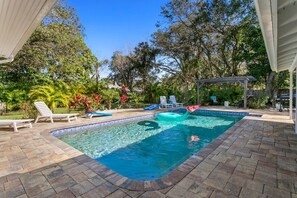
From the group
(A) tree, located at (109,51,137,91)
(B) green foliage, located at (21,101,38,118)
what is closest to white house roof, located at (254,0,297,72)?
(B) green foliage, located at (21,101,38,118)

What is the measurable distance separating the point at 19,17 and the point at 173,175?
3804 millimetres

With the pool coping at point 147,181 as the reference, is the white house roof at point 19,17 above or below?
above

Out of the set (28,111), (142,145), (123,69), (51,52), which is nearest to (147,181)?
(142,145)

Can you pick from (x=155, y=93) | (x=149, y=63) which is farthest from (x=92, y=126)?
(x=149, y=63)

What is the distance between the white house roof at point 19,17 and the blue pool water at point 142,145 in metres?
3.43

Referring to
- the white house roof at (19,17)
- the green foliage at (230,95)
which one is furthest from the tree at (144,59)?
the white house roof at (19,17)

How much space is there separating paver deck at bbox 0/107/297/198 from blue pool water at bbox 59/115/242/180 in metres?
0.98

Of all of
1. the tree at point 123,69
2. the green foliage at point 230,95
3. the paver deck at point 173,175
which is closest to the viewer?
the paver deck at point 173,175

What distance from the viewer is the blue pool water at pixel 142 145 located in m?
4.18

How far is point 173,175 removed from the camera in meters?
2.78

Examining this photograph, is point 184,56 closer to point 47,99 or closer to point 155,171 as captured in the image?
point 47,99

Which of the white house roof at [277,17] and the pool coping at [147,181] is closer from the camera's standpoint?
the white house roof at [277,17]

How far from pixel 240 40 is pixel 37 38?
16239 mm

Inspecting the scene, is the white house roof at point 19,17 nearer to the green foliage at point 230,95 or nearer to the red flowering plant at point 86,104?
the red flowering plant at point 86,104
